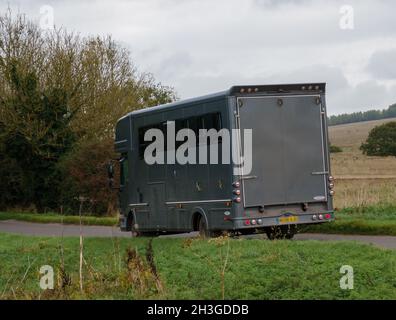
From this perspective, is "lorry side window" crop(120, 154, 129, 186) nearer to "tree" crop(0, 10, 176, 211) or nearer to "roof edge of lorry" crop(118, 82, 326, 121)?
"roof edge of lorry" crop(118, 82, 326, 121)

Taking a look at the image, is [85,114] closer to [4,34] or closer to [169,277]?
[4,34]

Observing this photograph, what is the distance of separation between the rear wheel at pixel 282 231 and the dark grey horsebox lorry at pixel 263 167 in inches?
0.9

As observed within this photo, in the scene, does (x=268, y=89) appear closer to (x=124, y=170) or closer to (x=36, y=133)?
Answer: (x=124, y=170)

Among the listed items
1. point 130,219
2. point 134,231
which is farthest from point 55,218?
point 134,231

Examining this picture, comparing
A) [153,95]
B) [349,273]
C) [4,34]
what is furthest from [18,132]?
[349,273]

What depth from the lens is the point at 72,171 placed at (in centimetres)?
3997

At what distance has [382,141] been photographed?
8900cm

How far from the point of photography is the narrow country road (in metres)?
20.7

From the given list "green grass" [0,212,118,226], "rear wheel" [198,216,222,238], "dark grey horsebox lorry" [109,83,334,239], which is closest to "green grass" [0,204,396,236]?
"dark grey horsebox lorry" [109,83,334,239]

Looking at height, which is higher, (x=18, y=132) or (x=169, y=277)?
(x=18, y=132)

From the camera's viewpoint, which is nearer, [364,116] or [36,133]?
[36,133]

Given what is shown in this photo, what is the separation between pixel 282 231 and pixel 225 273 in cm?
738
